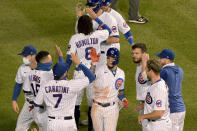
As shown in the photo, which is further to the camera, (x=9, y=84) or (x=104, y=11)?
(x=9, y=84)

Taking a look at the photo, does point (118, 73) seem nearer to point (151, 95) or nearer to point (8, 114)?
point (151, 95)

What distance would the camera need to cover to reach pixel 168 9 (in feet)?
54.1

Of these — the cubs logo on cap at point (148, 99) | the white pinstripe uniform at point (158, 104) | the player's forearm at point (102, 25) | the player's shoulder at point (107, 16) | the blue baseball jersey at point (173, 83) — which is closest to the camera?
the white pinstripe uniform at point (158, 104)

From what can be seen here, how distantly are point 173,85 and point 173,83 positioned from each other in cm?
5

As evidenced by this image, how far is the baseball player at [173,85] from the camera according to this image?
930 cm

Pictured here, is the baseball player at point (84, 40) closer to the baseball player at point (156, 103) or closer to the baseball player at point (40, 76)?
the baseball player at point (40, 76)

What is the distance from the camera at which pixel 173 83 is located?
9312mm

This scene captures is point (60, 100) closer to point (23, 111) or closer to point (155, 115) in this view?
point (23, 111)

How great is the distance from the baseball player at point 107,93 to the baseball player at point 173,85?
0.91 meters

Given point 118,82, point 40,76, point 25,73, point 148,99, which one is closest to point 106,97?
point 118,82

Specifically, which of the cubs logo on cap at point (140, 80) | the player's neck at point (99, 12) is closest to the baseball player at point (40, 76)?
the cubs logo on cap at point (140, 80)

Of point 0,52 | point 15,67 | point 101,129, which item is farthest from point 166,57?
point 0,52

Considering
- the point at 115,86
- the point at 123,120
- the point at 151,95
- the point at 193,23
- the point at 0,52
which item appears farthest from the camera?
the point at 193,23

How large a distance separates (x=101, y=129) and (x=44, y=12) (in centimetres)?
755
